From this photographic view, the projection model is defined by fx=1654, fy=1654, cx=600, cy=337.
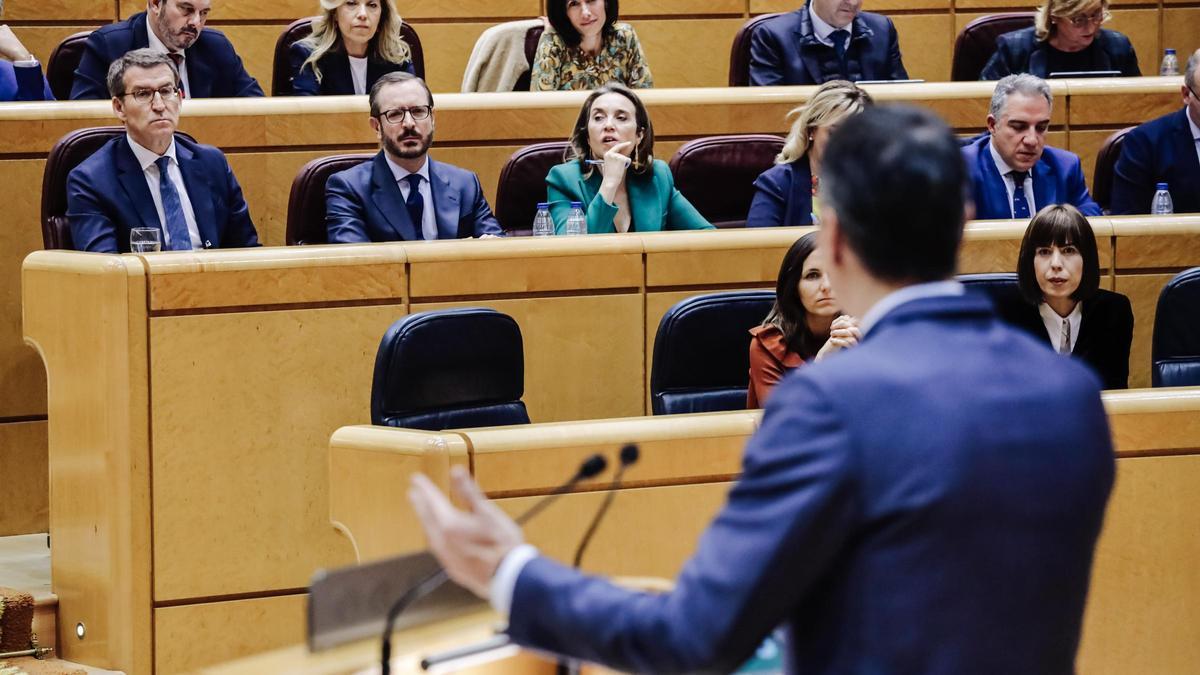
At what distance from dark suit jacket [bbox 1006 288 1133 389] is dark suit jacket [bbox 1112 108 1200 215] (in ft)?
2.88

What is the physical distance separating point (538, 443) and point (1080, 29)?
2734 millimetres

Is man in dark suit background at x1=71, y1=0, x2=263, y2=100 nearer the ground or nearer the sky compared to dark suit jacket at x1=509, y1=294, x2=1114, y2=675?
nearer the sky

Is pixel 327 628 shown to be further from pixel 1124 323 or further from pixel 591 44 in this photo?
pixel 591 44

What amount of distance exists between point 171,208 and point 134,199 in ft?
0.27

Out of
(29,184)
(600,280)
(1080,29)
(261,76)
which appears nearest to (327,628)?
(600,280)

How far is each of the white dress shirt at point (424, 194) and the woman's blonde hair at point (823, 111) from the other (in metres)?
0.71

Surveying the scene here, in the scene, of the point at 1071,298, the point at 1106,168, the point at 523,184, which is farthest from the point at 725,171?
the point at 1071,298

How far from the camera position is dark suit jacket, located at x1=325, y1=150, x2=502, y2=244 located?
3.17 meters

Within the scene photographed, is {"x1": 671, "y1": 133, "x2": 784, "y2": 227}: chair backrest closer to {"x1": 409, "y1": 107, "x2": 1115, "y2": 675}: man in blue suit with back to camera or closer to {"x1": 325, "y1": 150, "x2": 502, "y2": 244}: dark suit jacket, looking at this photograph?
{"x1": 325, "y1": 150, "x2": 502, "y2": 244}: dark suit jacket

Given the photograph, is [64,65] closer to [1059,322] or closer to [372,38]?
[372,38]

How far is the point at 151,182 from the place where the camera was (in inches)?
124

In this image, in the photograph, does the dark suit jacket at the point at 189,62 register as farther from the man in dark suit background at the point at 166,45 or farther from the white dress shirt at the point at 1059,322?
the white dress shirt at the point at 1059,322

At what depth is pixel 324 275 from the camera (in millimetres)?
2727

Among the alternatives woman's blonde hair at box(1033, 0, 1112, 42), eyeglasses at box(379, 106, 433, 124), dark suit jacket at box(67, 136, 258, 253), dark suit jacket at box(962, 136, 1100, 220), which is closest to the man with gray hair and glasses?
dark suit jacket at box(962, 136, 1100, 220)
